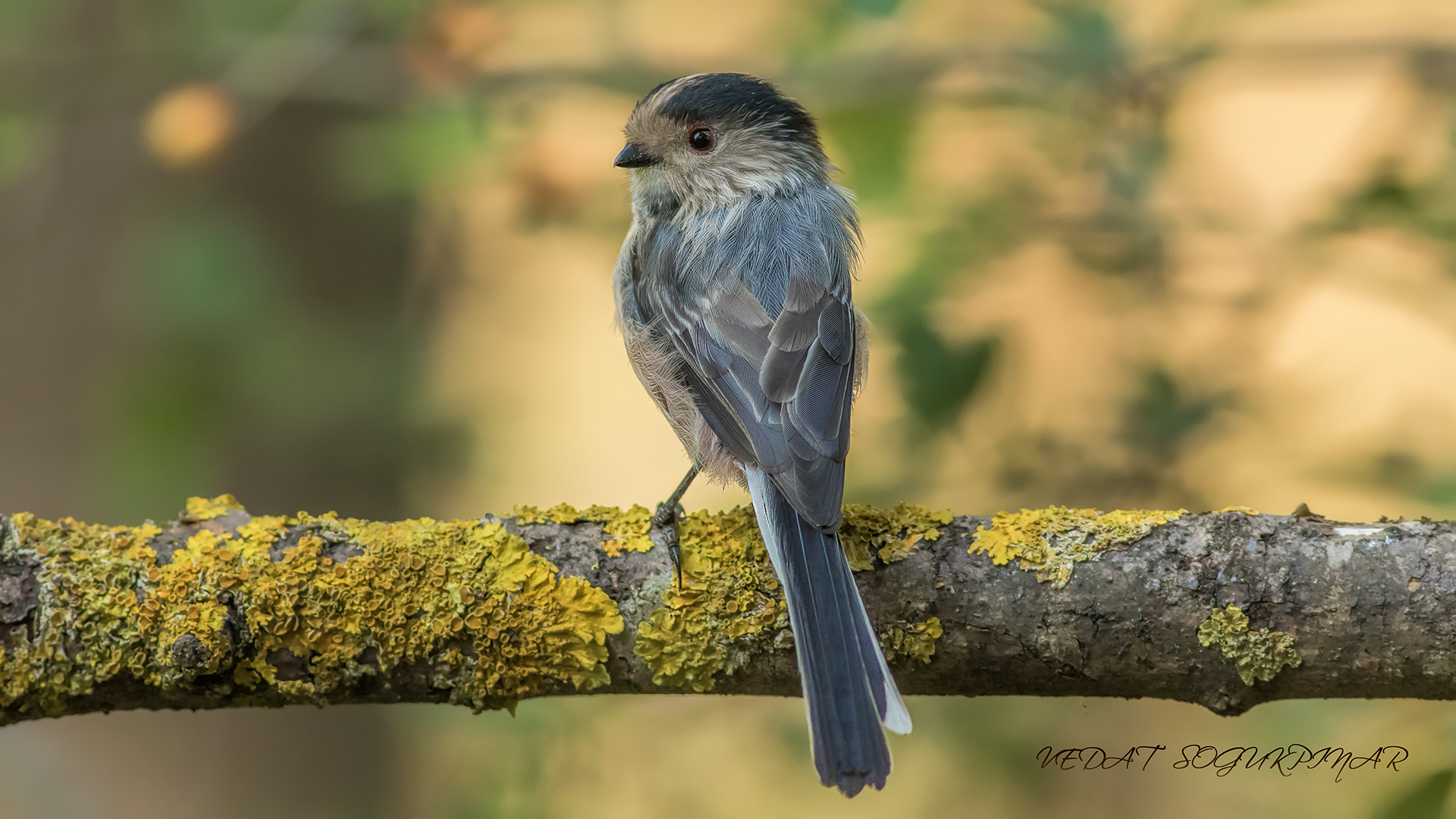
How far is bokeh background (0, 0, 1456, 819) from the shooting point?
330 centimetres

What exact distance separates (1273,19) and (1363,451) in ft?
4.74

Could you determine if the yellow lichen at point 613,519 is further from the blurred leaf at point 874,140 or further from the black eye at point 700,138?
the black eye at point 700,138

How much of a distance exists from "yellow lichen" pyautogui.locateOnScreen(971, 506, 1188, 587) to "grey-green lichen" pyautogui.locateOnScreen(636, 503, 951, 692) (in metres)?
0.14

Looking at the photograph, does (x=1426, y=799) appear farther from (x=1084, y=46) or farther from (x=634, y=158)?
(x=634, y=158)

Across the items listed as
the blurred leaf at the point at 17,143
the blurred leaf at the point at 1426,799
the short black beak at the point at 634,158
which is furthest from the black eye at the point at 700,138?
the blurred leaf at the point at 1426,799

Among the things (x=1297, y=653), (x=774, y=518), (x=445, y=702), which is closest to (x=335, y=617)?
(x=445, y=702)

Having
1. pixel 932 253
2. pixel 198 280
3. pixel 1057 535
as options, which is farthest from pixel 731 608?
pixel 198 280

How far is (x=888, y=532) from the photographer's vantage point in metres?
2.61

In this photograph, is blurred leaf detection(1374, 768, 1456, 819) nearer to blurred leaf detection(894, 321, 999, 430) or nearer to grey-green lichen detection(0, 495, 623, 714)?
blurred leaf detection(894, 321, 999, 430)

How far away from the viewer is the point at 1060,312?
11.9ft

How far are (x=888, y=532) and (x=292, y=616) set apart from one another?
132cm

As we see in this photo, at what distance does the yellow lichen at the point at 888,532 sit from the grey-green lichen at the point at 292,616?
22.1 inches

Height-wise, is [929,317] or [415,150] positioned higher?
[415,150]

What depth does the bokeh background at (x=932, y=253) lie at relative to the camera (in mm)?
3297
